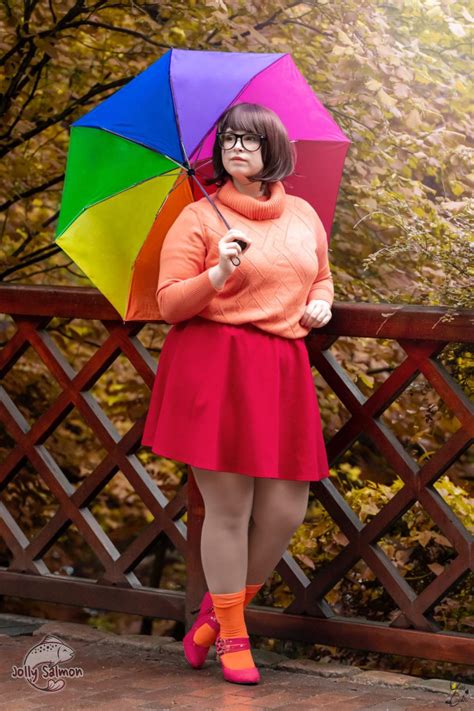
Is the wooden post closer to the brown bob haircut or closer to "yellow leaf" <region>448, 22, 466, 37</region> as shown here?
the brown bob haircut

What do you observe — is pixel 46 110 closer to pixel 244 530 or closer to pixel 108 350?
pixel 108 350

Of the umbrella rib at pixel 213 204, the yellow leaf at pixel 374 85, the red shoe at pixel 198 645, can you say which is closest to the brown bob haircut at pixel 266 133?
the umbrella rib at pixel 213 204

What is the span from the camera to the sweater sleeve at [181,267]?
336 cm

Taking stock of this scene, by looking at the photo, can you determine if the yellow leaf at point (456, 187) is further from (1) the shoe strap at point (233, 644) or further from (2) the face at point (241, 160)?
(1) the shoe strap at point (233, 644)

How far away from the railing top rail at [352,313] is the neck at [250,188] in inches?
20.4

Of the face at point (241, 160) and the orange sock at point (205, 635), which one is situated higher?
the face at point (241, 160)

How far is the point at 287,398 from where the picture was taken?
11.5 feet

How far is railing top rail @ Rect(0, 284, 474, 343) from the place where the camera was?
3.58 m

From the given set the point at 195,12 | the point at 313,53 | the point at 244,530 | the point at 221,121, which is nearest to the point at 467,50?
the point at 313,53

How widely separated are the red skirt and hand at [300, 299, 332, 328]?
0.06 m

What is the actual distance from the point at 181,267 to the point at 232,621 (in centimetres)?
113

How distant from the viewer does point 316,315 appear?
3.55 meters

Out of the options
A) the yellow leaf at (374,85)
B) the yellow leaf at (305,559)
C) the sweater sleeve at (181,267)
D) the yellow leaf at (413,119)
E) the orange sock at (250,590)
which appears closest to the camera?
the sweater sleeve at (181,267)

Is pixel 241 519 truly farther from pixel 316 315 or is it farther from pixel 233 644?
pixel 316 315
